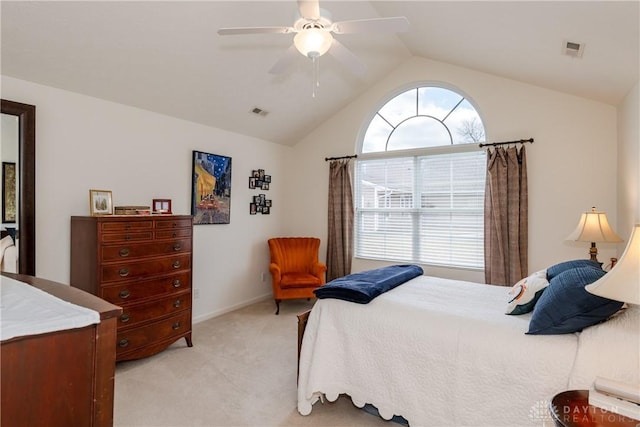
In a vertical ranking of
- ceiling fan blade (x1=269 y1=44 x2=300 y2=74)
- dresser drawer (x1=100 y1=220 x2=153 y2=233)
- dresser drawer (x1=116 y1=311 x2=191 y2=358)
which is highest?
ceiling fan blade (x1=269 y1=44 x2=300 y2=74)

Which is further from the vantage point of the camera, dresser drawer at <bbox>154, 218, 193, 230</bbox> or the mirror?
dresser drawer at <bbox>154, 218, 193, 230</bbox>

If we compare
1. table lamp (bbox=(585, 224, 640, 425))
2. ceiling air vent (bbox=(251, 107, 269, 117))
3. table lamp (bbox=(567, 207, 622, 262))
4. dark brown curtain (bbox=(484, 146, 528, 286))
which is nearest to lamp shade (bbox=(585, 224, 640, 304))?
table lamp (bbox=(585, 224, 640, 425))

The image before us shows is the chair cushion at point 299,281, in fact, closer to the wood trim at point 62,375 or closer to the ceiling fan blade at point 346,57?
the ceiling fan blade at point 346,57

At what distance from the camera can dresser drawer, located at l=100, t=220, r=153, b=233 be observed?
271cm

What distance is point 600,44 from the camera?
2.29 metres

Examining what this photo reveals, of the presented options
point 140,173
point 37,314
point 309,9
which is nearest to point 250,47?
point 309,9

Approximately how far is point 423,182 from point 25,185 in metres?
4.14

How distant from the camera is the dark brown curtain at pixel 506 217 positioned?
372 centimetres

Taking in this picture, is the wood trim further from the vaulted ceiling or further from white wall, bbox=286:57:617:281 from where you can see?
white wall, bbox=286:57:617:281

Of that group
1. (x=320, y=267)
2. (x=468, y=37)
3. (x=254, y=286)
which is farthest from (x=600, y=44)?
(x=254, y=286)

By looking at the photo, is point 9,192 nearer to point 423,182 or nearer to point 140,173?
point 140,173

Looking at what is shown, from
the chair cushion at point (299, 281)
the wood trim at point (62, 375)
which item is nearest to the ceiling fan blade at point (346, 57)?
the wood trim at point (62, 375)

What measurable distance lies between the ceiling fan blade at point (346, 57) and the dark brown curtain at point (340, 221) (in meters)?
2.42

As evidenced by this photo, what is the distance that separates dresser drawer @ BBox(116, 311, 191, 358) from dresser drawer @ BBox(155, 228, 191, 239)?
0.77 metres
